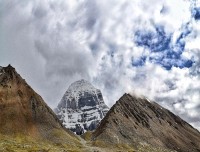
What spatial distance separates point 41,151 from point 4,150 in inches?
796

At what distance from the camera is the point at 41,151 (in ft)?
595

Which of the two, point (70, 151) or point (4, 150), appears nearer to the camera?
point (4, 150)

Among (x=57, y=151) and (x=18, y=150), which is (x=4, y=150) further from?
(x=57, y=151)

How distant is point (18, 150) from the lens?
178m

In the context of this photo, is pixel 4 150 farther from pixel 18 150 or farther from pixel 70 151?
pixel 70 151

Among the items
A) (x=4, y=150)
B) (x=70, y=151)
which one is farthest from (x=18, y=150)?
(x=70, y=151)

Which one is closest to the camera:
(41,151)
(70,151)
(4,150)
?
(4,150)

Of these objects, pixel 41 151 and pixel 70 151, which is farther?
pixel 70 151

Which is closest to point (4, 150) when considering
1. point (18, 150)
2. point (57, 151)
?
point (18, 150)

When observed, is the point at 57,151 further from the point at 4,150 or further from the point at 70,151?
the point at 4,150

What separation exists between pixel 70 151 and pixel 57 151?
1159 cm

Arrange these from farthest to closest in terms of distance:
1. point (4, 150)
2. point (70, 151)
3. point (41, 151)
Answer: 1. point (70, 151)
2. point (41, 151)
3. point (4, 150)

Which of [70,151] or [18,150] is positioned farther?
[70,151]

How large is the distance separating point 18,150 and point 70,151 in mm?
31837
